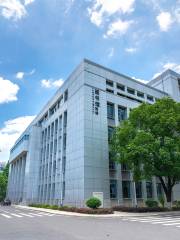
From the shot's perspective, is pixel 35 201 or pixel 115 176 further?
pixel 35 201

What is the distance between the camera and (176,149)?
944 inches

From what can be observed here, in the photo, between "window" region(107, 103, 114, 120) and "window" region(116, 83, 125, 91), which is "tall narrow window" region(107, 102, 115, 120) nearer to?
"window" region(107, 103, 114, 120)

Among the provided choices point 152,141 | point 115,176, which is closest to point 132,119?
point 152,141

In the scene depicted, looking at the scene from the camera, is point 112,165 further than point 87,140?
Yes

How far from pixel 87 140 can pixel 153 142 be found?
9.71 meters

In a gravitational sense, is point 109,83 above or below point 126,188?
above

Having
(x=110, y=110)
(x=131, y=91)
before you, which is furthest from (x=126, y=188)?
(x=131, y=91)

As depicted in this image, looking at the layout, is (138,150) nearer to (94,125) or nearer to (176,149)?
(176,149)

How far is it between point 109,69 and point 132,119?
13.3 meters

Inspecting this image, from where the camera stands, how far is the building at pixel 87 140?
30641mm

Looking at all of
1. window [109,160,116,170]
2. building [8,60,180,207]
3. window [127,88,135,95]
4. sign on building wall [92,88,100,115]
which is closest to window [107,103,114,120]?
building [8,60,180,207]

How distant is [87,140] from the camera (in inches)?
1232

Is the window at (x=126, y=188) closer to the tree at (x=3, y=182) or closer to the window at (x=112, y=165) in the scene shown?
the window at (x=112, y=165)

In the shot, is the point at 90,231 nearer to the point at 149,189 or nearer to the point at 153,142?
the point at 153,142
